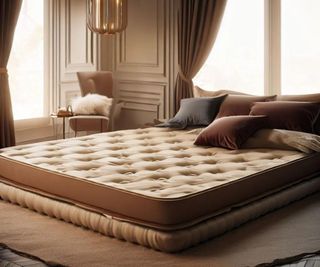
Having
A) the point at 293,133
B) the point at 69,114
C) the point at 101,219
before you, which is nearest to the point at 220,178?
the point at 101,219

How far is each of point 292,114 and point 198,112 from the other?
785 mm

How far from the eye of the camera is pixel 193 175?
289 centimetres

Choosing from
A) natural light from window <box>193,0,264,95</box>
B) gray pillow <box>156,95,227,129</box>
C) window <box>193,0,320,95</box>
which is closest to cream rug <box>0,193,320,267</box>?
gray pillow <box>156,95,227,129</box>

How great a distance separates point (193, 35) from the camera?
5152 mm

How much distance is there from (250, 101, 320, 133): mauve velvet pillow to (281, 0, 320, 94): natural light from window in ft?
2.59

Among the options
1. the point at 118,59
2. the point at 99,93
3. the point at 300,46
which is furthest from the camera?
the point at 118,59

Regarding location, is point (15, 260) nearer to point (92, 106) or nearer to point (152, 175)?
point (152, 175)

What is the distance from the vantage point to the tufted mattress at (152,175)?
8.03 ft

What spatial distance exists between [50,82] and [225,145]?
113 inches

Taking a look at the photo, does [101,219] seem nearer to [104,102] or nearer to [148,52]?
[104,102]

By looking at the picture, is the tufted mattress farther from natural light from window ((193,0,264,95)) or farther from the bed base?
natural light from window ((193,0,264,95))

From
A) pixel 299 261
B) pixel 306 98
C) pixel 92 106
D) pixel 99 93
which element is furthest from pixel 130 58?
pixel 299 261

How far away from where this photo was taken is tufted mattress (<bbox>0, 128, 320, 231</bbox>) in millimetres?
2447

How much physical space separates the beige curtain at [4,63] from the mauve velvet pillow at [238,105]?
71.9 inches
